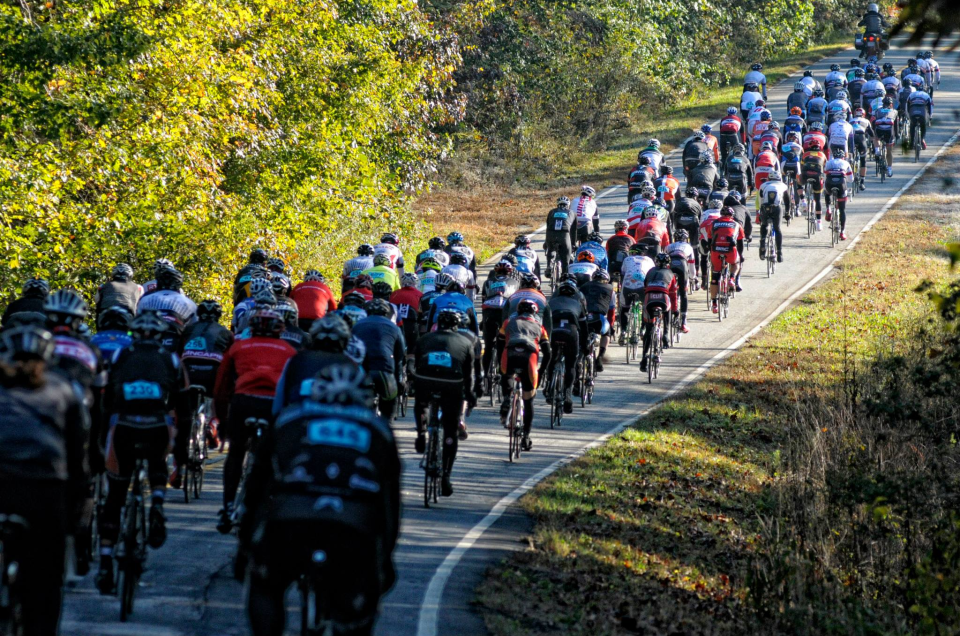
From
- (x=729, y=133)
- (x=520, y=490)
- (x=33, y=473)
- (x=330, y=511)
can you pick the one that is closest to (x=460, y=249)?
(x=520, y=490)

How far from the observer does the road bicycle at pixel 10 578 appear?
20.3 ft

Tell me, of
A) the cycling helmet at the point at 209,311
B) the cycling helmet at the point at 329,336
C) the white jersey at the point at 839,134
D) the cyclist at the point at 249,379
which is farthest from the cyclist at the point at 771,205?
the cycling helmet at the point at 329,336

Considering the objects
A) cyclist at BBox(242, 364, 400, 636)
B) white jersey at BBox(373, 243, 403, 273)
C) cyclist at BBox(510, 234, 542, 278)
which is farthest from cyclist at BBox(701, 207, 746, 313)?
cyclist at BBox(242, 364, 400, 636)

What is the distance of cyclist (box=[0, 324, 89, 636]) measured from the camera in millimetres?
6211

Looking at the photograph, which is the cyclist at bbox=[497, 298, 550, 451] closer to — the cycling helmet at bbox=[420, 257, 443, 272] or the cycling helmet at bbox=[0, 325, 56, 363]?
the cycling helmet at bbox=[420, 257, 443, 272]

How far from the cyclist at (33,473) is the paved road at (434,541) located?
230 cm

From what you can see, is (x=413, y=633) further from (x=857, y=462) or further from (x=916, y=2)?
(x=857, y=462)

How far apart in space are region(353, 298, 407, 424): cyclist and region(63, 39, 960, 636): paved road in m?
1.31

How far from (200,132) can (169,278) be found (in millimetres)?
6944

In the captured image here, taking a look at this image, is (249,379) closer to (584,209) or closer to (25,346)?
(25,346)

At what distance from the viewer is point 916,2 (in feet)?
22.5

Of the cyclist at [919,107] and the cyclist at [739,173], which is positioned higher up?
the cyclist at [919,107]

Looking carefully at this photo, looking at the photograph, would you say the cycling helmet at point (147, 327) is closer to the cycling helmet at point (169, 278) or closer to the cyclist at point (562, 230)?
the cycling helmet at point (169, 278)

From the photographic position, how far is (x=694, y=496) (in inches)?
585
